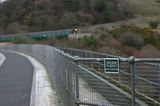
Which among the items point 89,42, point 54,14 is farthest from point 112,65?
point 54,14

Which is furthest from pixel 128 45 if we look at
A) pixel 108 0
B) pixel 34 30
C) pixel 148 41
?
pixel 108 0

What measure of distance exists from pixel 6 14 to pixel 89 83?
5079 inches

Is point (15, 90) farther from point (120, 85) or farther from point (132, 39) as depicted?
point (132, 39)

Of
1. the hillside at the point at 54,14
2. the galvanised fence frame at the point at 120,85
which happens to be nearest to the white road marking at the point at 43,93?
the galvanised fence frame at the point at 120,85

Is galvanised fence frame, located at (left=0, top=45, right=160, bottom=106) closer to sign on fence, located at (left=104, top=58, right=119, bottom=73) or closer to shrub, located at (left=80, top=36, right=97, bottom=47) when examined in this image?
sign on fence, located at (left=104, top=58, right=119, bottom=73)

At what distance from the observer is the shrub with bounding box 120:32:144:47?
248 ft

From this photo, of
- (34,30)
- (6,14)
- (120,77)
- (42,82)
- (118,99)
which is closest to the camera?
(118,99)

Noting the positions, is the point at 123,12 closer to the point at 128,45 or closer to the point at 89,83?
the point at 128,45

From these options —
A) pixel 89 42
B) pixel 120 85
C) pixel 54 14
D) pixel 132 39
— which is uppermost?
pixel 54 14

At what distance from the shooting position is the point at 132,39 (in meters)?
77.4

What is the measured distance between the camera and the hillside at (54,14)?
122688mm

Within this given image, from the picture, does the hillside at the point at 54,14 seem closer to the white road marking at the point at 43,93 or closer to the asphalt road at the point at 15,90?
the asphalt road at the point at 15,90

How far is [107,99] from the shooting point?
28.2 ft

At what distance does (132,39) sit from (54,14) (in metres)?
52.4
